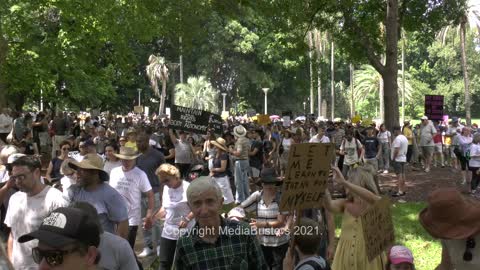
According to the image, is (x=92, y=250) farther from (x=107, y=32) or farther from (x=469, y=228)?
(x=107, y=32)

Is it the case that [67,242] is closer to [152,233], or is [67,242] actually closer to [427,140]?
[152,233]

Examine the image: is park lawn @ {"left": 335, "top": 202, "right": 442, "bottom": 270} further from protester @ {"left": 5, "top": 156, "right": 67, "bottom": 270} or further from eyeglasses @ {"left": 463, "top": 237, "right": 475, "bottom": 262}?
protester @ {"left": 5, "top": 156, "right": 67, "bottom": 270}

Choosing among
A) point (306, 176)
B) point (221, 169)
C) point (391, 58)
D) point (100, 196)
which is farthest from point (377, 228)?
point (391, 58)

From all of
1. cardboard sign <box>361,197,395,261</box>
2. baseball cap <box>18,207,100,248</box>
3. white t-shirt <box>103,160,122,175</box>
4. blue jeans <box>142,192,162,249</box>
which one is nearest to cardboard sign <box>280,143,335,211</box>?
cardboard sign <box>361,197,395,261</box>

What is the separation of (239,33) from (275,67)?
4.97m

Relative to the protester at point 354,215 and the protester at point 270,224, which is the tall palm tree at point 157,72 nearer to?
the protester at point 270,224

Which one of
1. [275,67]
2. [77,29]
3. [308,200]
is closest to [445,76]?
[275,67]

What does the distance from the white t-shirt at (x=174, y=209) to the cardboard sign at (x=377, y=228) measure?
8.68ft

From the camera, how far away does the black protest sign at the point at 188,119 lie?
12.6 metres

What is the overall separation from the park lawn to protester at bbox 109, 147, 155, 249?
3616mm

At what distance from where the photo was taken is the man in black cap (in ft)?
7.77

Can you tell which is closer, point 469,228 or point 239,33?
point 469,228

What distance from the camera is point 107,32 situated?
55.8 ft

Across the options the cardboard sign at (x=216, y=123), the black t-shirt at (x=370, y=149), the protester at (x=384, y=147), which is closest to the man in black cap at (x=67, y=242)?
the cardboard sign at (x=216, y=123)
